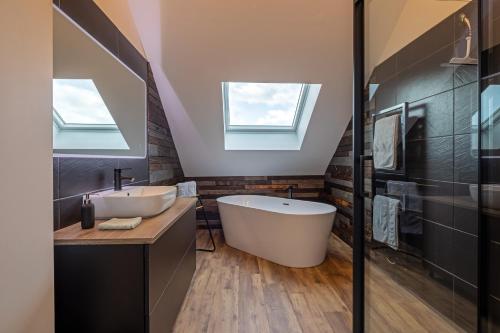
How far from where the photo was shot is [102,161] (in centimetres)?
183

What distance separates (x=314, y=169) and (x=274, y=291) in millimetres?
2381

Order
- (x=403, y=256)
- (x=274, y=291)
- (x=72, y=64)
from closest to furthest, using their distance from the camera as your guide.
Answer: (x=72, y=64), (x=403, y=256), (x=274, y=291)

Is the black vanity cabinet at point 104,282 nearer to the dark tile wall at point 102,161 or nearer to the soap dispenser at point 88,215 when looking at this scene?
the soap dispenser at point 88,215

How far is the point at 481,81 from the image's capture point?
59.3 inches

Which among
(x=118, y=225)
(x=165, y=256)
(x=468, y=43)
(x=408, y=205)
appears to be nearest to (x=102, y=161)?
(x=118, y=225)

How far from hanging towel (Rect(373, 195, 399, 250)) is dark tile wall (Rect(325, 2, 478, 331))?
9 cm

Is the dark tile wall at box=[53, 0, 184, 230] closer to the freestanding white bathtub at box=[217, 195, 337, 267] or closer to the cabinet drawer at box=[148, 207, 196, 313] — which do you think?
the cabinet drawer at box=[148, 207, 196, 313]

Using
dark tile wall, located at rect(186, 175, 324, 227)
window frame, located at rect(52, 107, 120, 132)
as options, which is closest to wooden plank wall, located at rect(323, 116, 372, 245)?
dark tile wall, located at rect(186, 175, 324, 227)

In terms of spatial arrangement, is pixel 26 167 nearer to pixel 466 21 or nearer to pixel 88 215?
pixel 88 215

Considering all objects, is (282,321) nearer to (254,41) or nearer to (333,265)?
(333,265)

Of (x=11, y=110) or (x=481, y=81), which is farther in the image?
(x=481, y=81)

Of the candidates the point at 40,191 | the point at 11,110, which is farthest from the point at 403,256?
the point at 11,110

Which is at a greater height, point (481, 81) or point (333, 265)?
point (481, 81)

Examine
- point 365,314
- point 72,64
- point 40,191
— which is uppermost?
point 72,64
